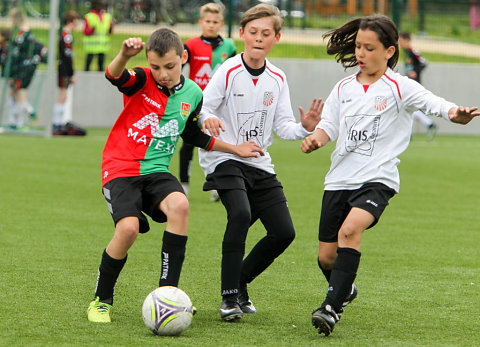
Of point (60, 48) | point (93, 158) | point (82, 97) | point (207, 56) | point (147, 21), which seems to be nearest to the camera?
point (207, 56)

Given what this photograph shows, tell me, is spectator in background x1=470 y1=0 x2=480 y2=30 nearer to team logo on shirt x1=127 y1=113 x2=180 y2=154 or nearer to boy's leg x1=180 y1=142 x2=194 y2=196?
boy's leg x1=180 y1=142 x2=194 y2=196

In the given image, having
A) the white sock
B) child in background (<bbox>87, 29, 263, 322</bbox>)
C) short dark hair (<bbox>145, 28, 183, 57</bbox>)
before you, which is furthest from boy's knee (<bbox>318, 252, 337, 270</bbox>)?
the white sock

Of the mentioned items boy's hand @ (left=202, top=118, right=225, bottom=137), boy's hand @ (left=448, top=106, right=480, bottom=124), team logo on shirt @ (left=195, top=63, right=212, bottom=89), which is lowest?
team logo on shirt @ (left=195, top=63, right=212, bottom=89)

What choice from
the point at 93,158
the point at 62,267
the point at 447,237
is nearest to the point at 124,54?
the point at 62,267

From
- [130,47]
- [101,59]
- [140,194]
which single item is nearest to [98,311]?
[140,194]

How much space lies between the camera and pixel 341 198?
5.07 m

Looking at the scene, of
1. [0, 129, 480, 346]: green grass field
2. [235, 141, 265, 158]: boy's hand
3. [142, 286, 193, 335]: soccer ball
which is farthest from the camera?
[235, 141, 265, 158]: boy's hand

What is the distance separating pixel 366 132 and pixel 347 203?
0.43 m

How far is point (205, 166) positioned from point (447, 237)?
3480 millimetres

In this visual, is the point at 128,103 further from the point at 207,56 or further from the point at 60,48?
the point at 60,48

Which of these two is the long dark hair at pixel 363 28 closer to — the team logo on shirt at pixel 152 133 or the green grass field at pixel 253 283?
the team logo on shirt at pixel 152 133

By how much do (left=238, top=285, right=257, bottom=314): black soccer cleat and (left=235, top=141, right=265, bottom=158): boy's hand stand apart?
2.76 ft

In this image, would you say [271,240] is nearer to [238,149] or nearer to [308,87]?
[238,149]

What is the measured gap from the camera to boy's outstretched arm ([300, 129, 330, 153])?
5023mm
